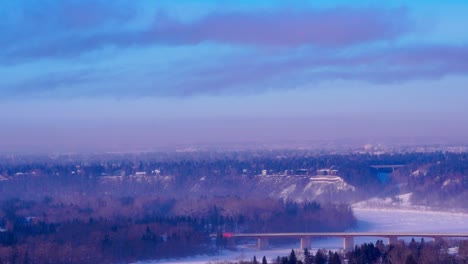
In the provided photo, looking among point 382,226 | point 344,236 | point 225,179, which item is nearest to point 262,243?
point 344,236

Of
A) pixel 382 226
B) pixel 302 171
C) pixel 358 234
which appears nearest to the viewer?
pixel 358 234

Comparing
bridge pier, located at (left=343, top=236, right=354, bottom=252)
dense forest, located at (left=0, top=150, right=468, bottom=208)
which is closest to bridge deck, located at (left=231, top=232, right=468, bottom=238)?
bridge pier, located at (left=343, top=236, right=354, bottom=252)

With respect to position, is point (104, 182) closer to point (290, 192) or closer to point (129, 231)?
point (290, 192)

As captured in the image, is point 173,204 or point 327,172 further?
point 327,172

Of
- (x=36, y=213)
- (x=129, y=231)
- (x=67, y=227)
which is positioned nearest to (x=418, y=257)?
(x=129, y=231)

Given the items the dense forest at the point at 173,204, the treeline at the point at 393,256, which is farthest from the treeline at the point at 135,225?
the treeline at the point at 393,256

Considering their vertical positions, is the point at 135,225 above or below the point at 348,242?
above

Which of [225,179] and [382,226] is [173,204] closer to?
[382,226]
